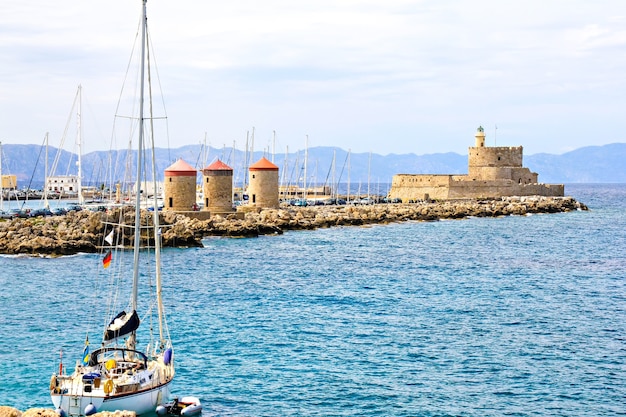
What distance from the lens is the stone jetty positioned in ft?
112

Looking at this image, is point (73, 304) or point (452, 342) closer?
point (452, 342)

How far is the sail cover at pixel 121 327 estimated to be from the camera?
14.4 metres

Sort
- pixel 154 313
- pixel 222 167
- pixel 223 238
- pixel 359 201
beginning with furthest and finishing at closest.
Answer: pixel 359 201 < pixel 222 167 < pixel 223 238 < pixel 154 313

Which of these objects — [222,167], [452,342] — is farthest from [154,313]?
[222,167]

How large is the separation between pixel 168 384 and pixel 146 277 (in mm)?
15755

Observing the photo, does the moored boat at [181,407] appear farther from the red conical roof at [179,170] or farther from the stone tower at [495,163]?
the stone tower at [495,163]

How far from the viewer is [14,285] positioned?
86.6ft

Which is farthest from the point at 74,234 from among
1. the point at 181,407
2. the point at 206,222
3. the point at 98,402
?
the point at 98,402

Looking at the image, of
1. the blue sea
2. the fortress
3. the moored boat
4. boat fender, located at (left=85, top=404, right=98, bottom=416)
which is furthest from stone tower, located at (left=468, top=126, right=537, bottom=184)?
boat fender, located at (left=85, top=404, right=98, bottom=416)

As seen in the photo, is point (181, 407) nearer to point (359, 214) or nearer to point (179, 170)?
point (179, 170)

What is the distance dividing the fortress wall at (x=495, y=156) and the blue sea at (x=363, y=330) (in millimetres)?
36179

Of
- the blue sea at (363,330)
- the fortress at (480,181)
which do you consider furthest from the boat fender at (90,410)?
the fortress at (480,181)

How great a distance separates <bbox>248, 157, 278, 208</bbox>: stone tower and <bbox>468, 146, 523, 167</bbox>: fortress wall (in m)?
27.3

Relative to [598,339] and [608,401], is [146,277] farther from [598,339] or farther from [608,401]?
[608,401]
